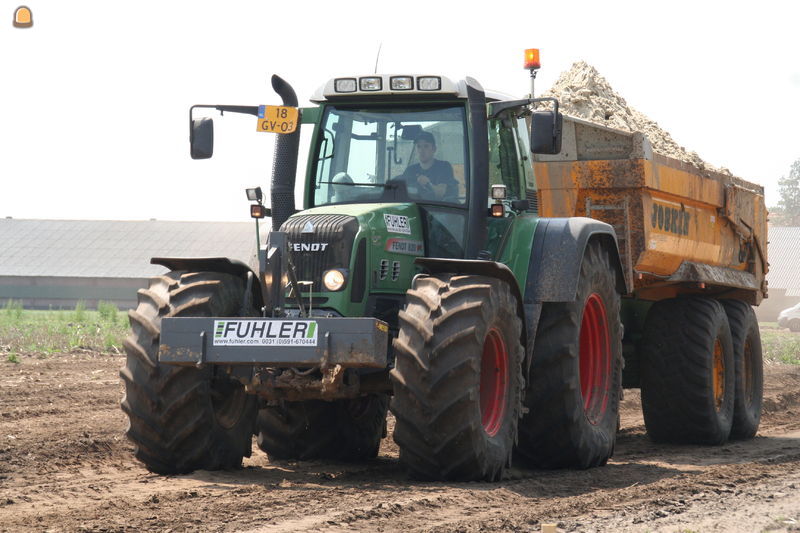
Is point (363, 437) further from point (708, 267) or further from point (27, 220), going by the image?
point (27, 220)

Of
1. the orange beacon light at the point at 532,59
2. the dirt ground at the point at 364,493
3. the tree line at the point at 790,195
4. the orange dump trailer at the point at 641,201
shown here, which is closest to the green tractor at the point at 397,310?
the dirt ground at the point at 364,493

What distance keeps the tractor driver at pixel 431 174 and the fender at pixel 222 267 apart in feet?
4.62

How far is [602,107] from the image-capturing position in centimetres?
1359

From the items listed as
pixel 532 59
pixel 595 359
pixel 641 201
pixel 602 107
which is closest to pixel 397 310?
pixel 595 359

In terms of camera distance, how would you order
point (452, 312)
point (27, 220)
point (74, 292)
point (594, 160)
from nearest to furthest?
point (452, 312), point (594, 160), point (74, 292), point (27, 220)

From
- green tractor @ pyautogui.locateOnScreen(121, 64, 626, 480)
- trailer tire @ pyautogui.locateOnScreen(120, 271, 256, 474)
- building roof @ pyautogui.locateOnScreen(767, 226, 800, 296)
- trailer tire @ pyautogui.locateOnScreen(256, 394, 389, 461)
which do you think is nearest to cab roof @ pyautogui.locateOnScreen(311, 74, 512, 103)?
green tractor @ pyautogui.locateOnScreen(121, 64, 626, 480)

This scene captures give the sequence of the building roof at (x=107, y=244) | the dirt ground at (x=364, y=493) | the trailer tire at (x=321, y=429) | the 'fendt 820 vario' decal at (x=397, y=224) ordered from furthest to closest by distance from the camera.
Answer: the building roof at (x=107, y=244) < the trailer tire at (x=321, y=429) < the 'fendt 820 vario' decal at (x=397, y=224) < the dirt ground at (x=364, y=493)

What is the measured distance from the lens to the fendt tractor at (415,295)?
7961 millimetres

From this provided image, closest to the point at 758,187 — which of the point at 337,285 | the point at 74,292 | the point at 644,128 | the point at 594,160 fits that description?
the point at 644,128

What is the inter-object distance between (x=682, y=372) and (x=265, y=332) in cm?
609

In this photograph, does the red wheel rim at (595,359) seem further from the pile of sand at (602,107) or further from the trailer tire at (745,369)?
the trailer tire at (745,369)

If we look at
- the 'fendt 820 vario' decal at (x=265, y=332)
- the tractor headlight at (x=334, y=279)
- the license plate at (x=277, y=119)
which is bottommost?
the 'fendt 820 vario' decal at (x=265, y=332)

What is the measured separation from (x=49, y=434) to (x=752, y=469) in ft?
19.9

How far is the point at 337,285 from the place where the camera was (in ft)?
28.5
